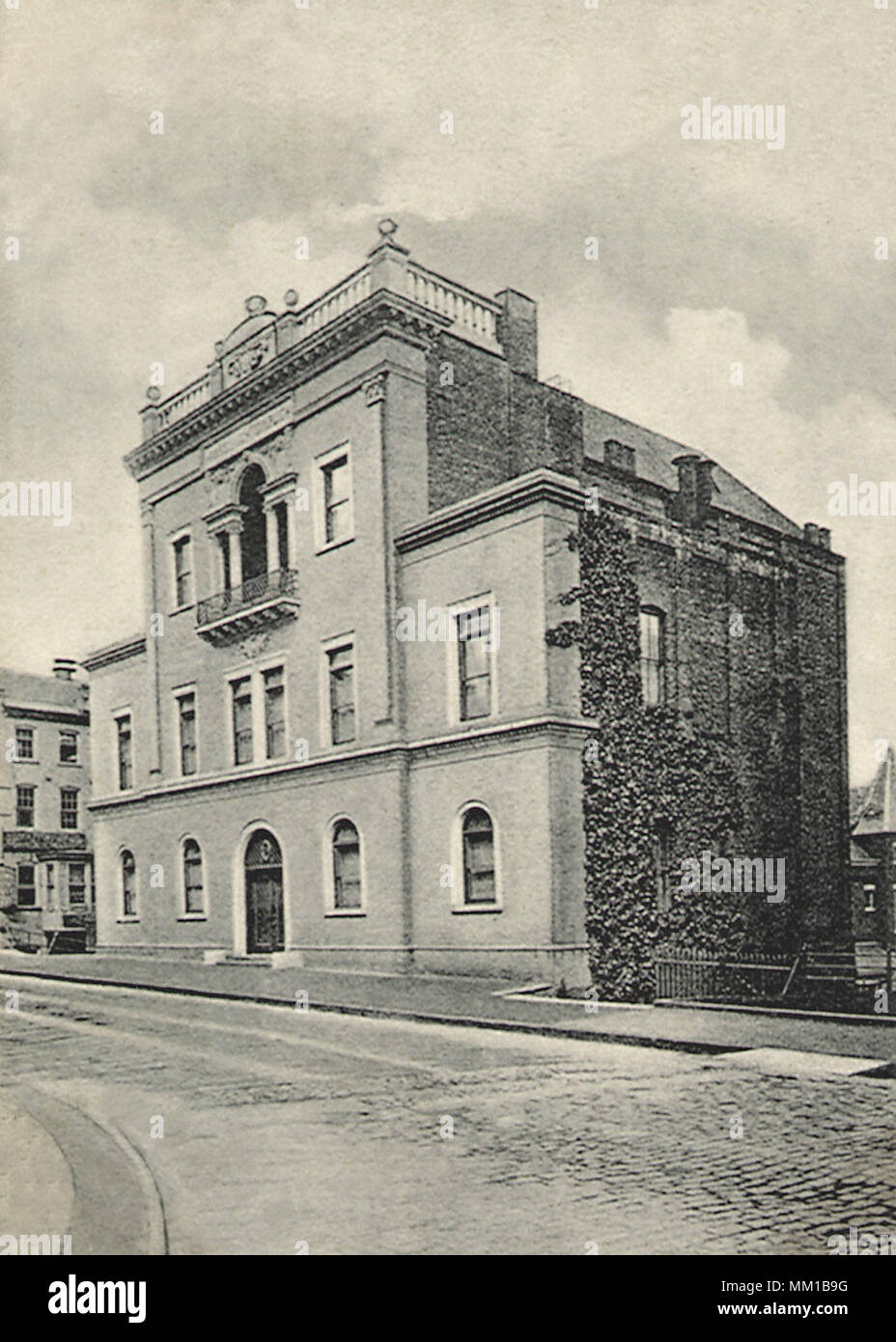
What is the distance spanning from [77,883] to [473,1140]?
1473 inches

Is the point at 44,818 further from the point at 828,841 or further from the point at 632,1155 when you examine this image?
the point at 632,1155

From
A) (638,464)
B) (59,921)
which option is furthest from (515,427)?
(59,921)

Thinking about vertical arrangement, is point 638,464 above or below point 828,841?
above

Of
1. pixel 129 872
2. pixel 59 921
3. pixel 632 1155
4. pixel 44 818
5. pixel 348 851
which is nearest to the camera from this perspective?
pixel 632 1155

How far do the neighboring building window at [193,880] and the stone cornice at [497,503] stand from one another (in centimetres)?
880

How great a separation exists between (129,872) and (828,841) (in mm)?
16730

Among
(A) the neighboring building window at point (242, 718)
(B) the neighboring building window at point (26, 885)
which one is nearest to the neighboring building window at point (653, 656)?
(A) the neighboring building window at point (242, 718)

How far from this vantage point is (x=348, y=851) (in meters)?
22.8

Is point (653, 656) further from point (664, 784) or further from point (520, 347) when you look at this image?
point (520, 347)

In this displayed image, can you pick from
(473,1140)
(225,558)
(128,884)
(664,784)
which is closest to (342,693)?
(225,558)

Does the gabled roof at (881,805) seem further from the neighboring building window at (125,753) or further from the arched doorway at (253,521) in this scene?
the neighboring building window at (125,753)

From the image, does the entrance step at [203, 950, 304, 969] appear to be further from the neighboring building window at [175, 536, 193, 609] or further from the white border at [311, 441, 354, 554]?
the white border at [311, 441, 354, 554]

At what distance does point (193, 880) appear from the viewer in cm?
2650

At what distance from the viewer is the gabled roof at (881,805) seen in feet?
37.0
